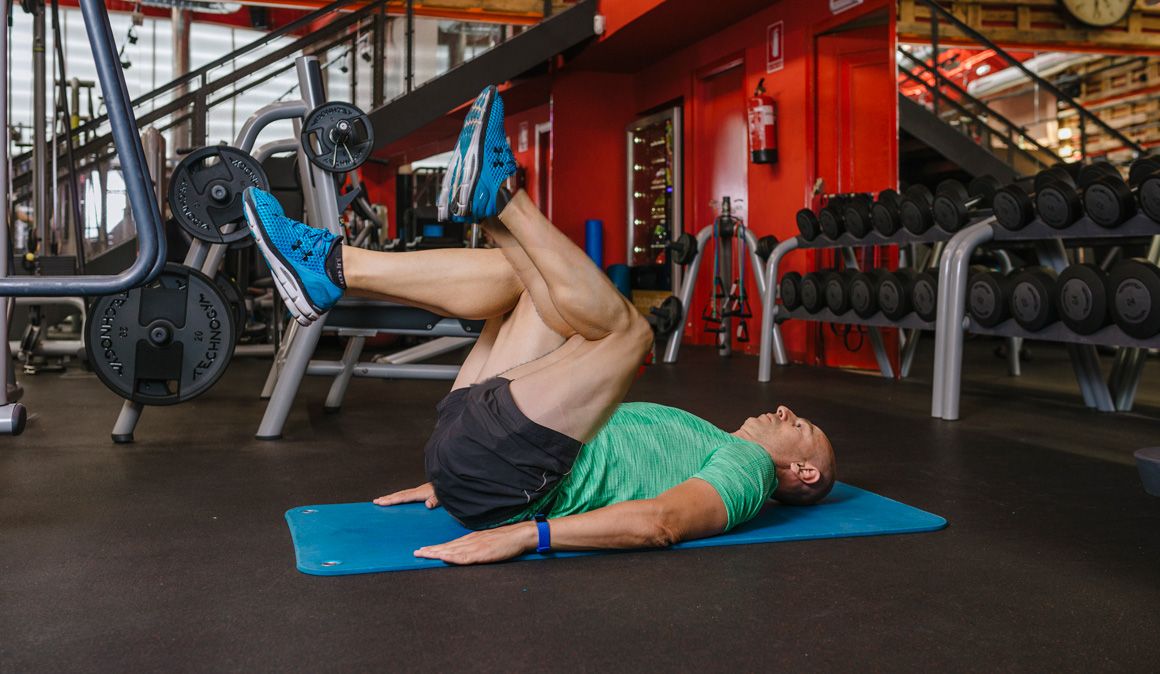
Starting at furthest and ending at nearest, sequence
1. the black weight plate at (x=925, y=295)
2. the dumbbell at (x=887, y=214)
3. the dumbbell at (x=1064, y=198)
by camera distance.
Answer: the dumbbell at (x=887, y=214) → the black weight plate at (x=925, y=295) → the dumbbell at (x=1064, y=198)

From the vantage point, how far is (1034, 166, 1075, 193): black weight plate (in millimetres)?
3107

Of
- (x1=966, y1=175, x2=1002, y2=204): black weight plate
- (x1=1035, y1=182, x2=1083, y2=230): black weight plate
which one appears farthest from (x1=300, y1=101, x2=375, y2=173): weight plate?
→ (x1=966, y1=175, x2=1002, y2=204): black weight plate

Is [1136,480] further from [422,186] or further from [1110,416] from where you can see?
[422,186]

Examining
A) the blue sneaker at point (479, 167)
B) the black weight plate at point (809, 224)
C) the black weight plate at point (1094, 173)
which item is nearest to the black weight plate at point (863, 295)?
the black weight plate at point (809, 224)

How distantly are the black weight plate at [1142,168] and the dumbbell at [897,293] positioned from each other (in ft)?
3.10

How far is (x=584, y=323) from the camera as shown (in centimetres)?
145

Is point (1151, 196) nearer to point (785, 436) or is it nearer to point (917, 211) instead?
point (917, 211)

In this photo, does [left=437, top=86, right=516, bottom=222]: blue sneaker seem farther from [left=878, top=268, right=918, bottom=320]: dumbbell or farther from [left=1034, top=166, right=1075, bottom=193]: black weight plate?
[left=878, top=268, right=918, bottom=320]: dumbbell

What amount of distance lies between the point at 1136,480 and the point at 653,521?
1447mm

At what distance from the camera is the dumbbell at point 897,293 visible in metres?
3.81

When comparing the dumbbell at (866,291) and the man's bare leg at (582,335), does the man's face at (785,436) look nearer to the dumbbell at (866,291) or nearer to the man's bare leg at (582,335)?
the man's bare leg at (582,335)

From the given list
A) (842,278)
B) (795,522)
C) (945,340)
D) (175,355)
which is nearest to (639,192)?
(842,278)

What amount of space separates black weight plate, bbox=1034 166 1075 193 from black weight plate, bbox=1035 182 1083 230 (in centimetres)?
3

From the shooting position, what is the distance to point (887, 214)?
12.9 ft
